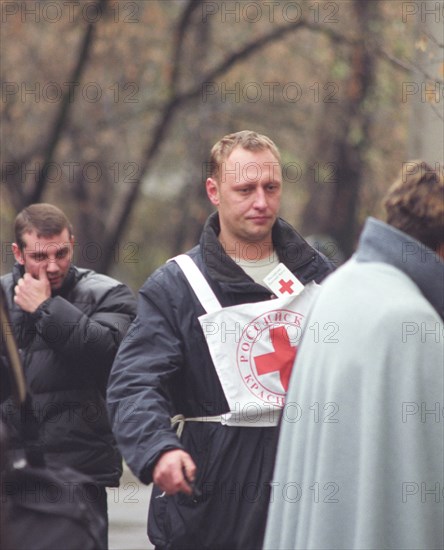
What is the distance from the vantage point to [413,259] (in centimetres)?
387

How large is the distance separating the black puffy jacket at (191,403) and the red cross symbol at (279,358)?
5.7 inches

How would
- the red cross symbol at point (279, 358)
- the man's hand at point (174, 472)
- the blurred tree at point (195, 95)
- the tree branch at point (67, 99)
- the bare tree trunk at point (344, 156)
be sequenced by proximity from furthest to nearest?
the bare tree trunk at point (344, 156), the blurred tree at point (195, 95), the tree branch at point (67, 99), the red cross symbol at point (279, 358), the man's hand at point (174, 472)

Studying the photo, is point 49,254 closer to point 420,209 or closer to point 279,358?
point 279,358

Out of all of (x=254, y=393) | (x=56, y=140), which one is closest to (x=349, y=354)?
(x=254, y=393)

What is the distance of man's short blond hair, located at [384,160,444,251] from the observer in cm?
395

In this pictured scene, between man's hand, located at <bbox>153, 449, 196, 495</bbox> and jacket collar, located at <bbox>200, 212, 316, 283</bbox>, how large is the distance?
2.38 ft

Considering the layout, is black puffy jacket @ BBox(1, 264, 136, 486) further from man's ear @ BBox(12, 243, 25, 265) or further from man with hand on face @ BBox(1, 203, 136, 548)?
man's ear @ BBox(12, 243, 25, 265)

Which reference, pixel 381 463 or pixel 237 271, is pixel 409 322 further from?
pixel 237 271

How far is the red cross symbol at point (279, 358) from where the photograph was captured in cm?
490

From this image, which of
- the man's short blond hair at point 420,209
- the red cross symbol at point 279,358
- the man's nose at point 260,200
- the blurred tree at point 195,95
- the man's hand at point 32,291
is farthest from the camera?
the blurred tree at point 195,95

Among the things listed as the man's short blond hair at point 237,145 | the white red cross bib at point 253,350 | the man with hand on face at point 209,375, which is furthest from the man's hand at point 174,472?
the man's short blond hair at point 237,145

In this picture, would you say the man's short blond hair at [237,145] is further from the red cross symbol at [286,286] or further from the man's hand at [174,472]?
the man's hand at [174,472]

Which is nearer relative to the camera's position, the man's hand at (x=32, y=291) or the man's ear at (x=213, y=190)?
the man's ear at (x=213, y=190)

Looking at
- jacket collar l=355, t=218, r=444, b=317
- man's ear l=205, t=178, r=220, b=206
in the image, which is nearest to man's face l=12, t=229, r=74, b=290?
A: man's ear l=205, t=178, r=220, b=206
